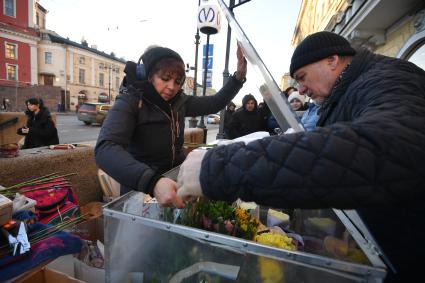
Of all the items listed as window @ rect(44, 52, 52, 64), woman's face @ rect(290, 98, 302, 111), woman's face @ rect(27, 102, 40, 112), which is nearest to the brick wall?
window @ rect(44, 52, 52, 64)

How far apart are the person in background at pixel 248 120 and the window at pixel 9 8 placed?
1592 inches

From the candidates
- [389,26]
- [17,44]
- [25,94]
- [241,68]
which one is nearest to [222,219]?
[241,68]

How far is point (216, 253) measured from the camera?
1014 millimetres

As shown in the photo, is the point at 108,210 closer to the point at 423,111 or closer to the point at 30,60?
the point at 423,111

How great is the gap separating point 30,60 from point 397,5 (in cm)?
4345

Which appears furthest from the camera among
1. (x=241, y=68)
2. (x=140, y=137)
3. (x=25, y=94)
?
(x=25, y=94)

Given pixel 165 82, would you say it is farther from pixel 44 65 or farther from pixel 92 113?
pixel 44 65

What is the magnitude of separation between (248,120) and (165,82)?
4168 mm

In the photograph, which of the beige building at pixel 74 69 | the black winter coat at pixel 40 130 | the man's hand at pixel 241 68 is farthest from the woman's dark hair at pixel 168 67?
the beige building at pixel 74 69

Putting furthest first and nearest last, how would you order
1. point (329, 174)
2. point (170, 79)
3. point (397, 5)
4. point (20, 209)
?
point (397, 5), point (20, 209), point (170, 79), point (329, 174)

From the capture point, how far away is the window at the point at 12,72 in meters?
34.4

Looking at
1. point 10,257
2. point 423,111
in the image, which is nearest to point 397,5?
point 423,111

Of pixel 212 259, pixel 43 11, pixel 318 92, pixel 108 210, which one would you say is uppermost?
pixel 43 11

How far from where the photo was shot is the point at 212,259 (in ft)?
3.40
